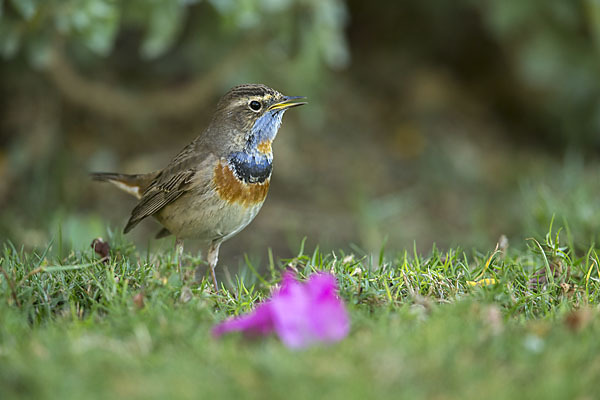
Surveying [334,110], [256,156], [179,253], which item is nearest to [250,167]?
[256,156]

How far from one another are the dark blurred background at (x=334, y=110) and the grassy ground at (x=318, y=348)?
6.39ft

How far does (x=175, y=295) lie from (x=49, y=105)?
193 inches

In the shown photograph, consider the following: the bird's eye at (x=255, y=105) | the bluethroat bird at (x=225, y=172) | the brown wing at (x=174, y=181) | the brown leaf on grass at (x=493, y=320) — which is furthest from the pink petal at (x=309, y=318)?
the bird's eye at (x=255, y=105)

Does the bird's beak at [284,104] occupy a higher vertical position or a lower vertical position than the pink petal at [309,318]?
higher

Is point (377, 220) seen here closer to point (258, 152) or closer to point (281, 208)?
point (281, 208)

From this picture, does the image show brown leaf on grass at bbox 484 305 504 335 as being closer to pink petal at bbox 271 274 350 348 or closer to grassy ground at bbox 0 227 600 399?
grassy ground at bbox 0 227 600 399

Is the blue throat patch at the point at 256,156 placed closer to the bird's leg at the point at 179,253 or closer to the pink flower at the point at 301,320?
the bird's leg at the point at 179,253

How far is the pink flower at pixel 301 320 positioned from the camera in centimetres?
294

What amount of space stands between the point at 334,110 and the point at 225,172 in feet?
15.3

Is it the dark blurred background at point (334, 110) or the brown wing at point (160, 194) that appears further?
the dark blurred background at point (334, 110)

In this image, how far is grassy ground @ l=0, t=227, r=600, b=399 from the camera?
2.56 m

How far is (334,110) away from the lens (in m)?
9.36

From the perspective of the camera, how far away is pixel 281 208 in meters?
7.93

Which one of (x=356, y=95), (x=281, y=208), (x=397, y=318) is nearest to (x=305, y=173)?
(x=281, y=208)
